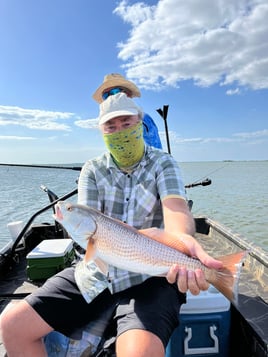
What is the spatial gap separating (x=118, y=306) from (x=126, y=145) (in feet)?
3.80

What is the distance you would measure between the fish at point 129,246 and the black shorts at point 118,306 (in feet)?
0.77

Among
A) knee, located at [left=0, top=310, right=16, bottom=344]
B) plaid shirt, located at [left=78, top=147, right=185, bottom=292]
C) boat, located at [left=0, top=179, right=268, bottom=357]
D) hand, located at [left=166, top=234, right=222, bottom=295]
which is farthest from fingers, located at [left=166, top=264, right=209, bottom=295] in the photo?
knee, located at [left=0, top=310, right=16, bottom=344]

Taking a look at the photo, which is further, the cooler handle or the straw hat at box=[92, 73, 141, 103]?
the straw hat at box=[92, 73, 141, 103]

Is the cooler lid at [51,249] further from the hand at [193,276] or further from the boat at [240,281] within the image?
the hand at [193,276]

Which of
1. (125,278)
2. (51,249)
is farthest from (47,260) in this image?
(125,278)

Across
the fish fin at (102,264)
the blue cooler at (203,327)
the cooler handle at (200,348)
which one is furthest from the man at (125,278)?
the cooler handle at (200,348)

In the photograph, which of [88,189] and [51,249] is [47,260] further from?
[88,189]

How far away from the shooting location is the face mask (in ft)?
7.77

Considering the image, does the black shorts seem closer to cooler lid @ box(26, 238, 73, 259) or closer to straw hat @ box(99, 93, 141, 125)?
straw hat @ box(99, 93, 141, 125)

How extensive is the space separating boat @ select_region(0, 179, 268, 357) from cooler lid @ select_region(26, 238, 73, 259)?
17 centimetres

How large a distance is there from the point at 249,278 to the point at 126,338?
2305mm

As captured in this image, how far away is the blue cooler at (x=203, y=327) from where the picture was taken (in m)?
2.37

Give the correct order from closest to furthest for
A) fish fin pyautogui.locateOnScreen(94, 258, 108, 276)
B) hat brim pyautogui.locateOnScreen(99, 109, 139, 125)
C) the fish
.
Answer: the fish
fish fin pyautogui.locateOnScreen(94, 258, 108, 276)
hat brim pyautogui.locateOnScreen(99, 109, 139, 125)

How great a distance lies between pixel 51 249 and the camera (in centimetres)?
399
